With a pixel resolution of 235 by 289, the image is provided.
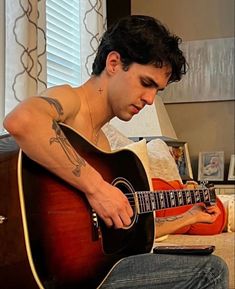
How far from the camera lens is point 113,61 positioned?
1414mm

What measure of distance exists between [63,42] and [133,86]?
4.84ft

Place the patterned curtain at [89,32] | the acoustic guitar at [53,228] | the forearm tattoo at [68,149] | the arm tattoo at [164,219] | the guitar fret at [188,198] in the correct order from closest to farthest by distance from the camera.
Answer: the acoustic guitar at [53,228] < the forearm tattoo at [68,149] < the guitar fret at [188,198] < the arm tattoo at [164,219] < the patterned curtain at [89,32]

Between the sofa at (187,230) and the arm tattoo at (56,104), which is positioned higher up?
the arm tattoo at (56,104)

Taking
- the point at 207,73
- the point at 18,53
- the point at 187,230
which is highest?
the point at 207,73

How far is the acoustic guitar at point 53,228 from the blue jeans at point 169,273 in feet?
0.18

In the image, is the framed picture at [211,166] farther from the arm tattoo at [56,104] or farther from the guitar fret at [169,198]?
the arm tattoo at [56,104]

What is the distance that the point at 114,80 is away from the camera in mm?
1412

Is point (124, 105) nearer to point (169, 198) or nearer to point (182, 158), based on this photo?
point (169, 198)

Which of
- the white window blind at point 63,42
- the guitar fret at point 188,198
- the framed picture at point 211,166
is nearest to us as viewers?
the guitar fret at point 188,198

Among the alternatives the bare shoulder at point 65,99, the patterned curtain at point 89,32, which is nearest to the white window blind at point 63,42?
the patterned curtain at point 89,32

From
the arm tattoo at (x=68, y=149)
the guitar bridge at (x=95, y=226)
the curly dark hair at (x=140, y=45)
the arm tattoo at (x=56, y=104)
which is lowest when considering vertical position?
the guitar bridge at (x=95, y=226)

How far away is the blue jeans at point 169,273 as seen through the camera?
4.29ft

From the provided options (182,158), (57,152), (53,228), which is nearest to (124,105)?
(57,152)

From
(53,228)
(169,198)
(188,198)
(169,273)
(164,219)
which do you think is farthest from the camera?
(164,219)
